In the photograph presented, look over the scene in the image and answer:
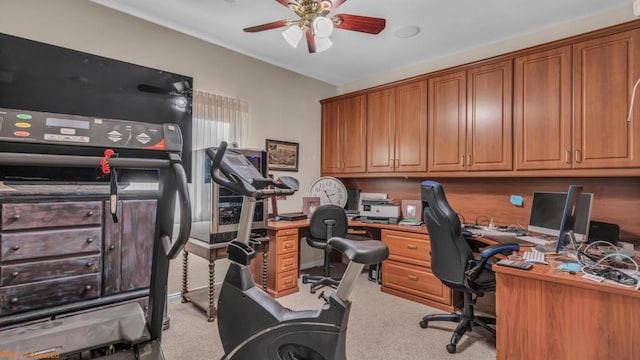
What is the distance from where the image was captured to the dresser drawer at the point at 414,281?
299 cm

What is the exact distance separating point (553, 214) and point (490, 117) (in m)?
1.10

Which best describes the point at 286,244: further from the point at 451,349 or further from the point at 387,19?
the point at 387,19

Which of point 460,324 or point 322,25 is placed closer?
point 322,25

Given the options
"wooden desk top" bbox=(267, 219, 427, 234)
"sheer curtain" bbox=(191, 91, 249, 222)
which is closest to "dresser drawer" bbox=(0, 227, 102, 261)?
"sheer curtain" bbox=(191, 91, 249, 222)

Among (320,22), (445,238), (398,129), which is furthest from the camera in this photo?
(398,129)

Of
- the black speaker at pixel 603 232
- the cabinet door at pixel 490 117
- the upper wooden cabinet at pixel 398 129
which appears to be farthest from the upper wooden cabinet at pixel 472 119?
the black speaker at pixel 603 232

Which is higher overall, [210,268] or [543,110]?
[543,110]

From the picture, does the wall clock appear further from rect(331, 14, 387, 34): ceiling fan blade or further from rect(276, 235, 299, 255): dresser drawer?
rect(331, 14, 387, 34): ceiling fan blade

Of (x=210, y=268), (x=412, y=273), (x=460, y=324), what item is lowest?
(x=460, y=324)

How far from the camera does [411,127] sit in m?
3.73

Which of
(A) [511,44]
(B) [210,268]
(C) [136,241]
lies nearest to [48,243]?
(C) [136,241]

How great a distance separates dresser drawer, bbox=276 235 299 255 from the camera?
3262 mm

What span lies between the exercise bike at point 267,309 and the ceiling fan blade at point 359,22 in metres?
1.39

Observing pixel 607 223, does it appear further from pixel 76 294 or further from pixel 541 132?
pixel 76 294
